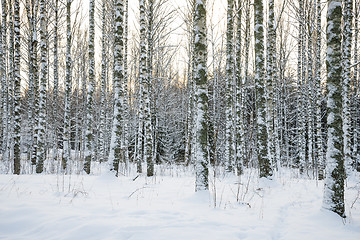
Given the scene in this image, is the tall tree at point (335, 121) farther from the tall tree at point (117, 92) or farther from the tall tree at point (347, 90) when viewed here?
the tall tree at point (347, 90)

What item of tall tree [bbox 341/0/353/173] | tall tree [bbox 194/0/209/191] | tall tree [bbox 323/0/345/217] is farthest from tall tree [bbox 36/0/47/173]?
tall tree [bbox 341/0/353/173]

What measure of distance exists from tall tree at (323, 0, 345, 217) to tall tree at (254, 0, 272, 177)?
9.30 feet

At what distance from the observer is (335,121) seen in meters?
3.72

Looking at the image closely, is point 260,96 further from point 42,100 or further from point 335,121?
point 42,100

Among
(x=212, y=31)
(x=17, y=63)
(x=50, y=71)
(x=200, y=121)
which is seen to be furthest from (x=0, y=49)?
(x=200, y=121)

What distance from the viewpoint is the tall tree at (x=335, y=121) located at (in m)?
3.70

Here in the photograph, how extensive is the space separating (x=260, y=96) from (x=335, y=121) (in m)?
3.30

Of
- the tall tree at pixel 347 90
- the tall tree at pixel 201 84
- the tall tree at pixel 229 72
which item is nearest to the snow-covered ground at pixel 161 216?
the tall tree at pixel 201 84

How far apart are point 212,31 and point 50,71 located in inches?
534

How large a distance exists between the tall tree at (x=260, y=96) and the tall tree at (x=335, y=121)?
9.30ft

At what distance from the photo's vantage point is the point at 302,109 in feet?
39.6

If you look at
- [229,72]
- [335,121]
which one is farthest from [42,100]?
[335,121]

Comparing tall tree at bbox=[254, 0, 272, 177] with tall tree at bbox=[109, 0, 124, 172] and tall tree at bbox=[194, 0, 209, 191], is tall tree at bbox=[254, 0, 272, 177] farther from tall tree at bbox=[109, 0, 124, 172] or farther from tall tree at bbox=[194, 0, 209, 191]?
tall tree at bbox=[109, 0, 124, 172]

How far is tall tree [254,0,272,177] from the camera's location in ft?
21.9
